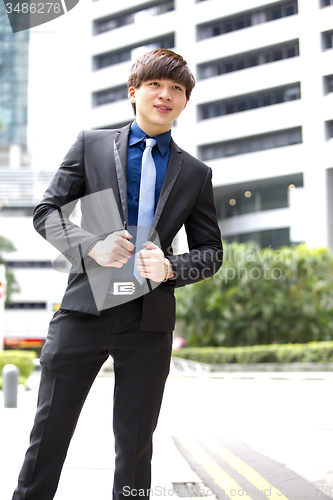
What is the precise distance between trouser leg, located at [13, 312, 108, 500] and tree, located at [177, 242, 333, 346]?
19.1 m

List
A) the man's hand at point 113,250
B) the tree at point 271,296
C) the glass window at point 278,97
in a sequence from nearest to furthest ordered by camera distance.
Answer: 1. the man's hand at point 113,250
2. the glass window at point 278,97
3. the tree at point 271,296

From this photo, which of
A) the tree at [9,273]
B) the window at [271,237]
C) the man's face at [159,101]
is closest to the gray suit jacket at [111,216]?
the man's face at [159,101]

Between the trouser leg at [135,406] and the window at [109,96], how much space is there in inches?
1385

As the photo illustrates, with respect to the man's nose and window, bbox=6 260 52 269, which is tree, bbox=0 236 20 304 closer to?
window, bbox=6 260 52 269

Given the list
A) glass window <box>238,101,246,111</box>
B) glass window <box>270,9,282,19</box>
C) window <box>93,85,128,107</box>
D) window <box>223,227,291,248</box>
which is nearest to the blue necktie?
glass window <box>270,9,282,19</box>

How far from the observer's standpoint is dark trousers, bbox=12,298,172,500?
5.50ft

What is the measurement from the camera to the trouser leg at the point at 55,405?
1662 mm

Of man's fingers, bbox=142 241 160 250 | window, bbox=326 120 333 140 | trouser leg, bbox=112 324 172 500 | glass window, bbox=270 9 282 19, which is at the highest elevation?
glass window, bbox=270 9 282 19

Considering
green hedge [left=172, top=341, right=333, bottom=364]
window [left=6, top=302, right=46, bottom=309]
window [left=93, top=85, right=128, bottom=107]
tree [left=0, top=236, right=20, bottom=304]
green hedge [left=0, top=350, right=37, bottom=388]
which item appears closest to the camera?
green hedge [left=0, top=350, right=37, bottom=388]

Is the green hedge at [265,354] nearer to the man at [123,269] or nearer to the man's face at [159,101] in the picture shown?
the man at [123,269]

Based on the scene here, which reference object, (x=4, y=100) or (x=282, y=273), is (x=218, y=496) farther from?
(x=4, y=100)

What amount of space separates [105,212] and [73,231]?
165mm

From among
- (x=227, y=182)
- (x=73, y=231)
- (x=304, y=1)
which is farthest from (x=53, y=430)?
(x=227, y=182)

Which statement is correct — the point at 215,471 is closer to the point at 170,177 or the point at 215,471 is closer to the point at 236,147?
the point at 170,177
